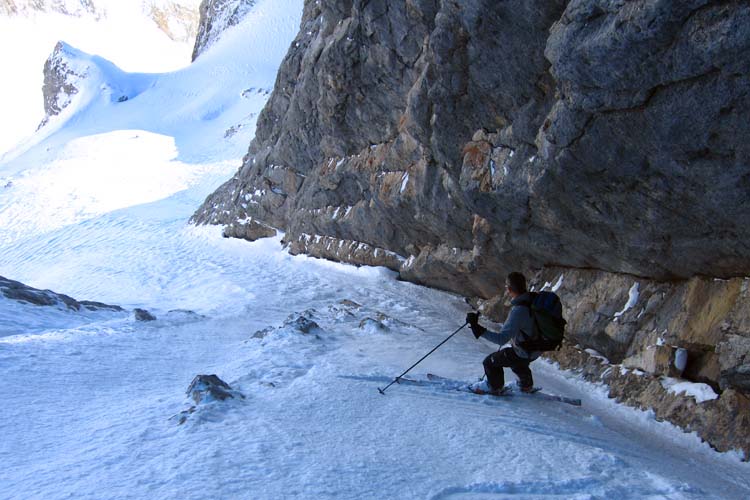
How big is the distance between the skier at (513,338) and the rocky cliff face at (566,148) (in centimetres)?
197

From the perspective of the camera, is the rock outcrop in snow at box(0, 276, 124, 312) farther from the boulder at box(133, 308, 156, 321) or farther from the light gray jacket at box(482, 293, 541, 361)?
the light gray jacket at box(482, 293, 541, 361)

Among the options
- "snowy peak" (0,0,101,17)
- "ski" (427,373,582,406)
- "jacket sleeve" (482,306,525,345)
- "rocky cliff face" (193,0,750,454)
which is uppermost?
"snowy peak" (0,0,101,17)

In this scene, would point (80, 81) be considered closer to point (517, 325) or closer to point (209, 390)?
point (209, 390)

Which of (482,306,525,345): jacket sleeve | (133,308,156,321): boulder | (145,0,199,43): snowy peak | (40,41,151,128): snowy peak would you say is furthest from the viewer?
(145,0,199,43): snowy peak

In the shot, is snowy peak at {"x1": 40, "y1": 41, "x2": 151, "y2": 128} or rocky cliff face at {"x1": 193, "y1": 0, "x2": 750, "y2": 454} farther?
snowy peak at {"x1": 40, "y1": 41, "x2": 151, "y2": 128}

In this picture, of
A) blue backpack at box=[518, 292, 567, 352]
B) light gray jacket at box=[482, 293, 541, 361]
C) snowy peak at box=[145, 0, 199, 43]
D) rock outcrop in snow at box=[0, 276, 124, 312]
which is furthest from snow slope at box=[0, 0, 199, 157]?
blue backpack at box=[518, 292, 567, 352]

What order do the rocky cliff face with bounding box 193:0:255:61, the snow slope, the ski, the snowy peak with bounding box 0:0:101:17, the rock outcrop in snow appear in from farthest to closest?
the snowy peak with bounding box 0:0:101:17 → the snow slope → the rocky cliff face with bounding box 193:0:255:61 → the rock outcrop in snow → the ski

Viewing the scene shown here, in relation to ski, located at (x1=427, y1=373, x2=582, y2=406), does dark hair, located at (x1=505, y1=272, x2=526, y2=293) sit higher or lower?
higher

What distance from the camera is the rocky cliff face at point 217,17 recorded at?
67.3m

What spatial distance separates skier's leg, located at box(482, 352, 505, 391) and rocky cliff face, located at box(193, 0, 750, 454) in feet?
7.52

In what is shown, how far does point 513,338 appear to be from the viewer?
699 centimetres

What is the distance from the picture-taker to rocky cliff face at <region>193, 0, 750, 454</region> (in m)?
6.02

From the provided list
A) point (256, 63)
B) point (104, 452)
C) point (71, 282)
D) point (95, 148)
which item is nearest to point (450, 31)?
point (104, 452)

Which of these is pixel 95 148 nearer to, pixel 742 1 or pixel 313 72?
pixel 313 72
